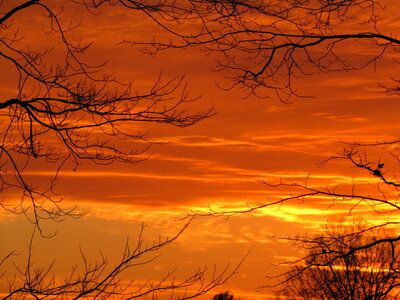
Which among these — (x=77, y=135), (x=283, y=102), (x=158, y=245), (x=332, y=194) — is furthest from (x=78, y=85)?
(x=332, y=194)

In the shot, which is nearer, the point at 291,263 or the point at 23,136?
the point at 23,136

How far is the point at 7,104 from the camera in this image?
7.16m

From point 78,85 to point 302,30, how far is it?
105 inches

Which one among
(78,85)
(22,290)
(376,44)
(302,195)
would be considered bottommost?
(22,290)

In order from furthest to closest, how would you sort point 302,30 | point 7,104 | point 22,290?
point 302,30 → point 7,104 → point 22,290

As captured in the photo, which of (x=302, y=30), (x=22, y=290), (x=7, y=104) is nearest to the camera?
(x=22, y=290)

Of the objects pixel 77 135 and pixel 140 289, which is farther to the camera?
pixel 77 135

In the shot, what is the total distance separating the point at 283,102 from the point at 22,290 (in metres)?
3.87

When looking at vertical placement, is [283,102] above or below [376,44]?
below

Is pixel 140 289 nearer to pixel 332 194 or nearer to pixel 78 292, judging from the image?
pixel 78 292

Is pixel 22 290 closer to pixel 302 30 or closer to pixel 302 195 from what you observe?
pixel 302 195

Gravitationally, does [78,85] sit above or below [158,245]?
above

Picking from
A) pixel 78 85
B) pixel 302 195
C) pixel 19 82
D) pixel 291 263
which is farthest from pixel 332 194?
pixel 19 82

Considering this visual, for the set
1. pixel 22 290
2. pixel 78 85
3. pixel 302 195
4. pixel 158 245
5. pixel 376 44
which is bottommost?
pixel 22 290
